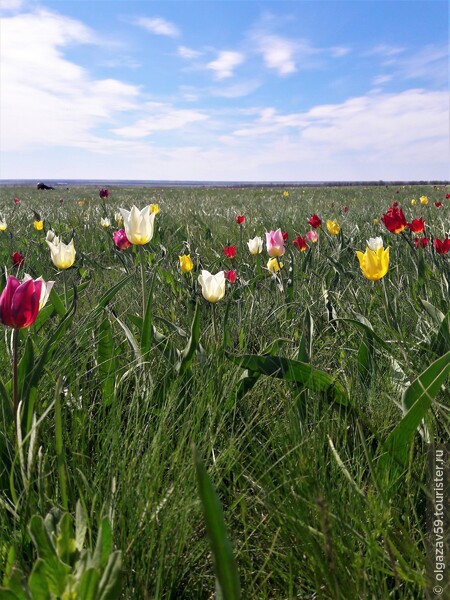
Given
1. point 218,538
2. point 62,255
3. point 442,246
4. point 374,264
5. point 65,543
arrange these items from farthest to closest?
point 442,246, point 62,255, point 374,264, point 65,543, point 218,538

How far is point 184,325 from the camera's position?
7.02ft

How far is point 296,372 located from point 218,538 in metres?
0.71

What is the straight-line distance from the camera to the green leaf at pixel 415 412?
41.4 inches

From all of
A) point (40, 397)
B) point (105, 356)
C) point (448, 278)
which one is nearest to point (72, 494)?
point (40, 397)

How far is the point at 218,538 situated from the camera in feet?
2.20

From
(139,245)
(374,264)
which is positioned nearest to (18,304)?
(139,245)

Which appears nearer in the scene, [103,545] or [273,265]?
[103,545]

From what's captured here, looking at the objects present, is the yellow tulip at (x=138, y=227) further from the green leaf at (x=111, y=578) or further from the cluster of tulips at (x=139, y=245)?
the green leaf at (x=111, y=578)

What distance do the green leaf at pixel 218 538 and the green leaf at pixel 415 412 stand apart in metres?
0.51

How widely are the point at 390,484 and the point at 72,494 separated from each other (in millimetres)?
621

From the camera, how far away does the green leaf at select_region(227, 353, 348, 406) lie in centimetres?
131

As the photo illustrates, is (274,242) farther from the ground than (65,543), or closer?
farther from the ground

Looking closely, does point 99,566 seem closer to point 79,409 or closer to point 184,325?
point 79,409

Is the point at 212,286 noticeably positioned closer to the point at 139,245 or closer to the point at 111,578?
the point at 139,245
